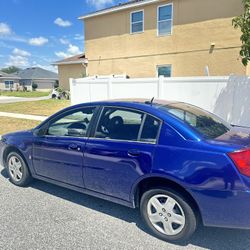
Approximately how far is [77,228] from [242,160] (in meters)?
2.05

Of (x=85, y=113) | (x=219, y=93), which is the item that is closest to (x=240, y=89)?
(x=219, y=93)

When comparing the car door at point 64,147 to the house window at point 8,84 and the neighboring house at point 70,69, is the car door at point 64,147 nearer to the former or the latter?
the neighboring house at point 70,69

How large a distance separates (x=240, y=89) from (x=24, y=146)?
6.14m

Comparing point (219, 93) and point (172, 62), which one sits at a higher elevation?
point (172, 62)

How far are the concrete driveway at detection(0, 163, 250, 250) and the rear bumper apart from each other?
0.39 metres

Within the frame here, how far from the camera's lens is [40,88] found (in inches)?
2089

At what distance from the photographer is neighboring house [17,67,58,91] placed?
171 feet

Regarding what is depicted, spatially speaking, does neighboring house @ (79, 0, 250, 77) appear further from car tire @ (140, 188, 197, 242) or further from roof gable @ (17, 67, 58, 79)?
roof gable @ (17, 67, 58, 79)

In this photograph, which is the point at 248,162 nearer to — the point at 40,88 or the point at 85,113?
the point at 85,113

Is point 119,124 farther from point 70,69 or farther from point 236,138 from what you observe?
point 70,69

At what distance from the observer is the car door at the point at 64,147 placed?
3346 mm

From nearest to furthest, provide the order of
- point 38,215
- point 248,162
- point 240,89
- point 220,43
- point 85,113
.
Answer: point 248,162 < point 38,215 < point 85,113 < point 240,89 < point 220,43

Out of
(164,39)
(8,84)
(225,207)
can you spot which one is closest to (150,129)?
(225,207)

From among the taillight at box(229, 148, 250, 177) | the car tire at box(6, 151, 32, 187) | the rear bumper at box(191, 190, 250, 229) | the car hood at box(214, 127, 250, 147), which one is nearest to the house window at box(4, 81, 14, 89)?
the car tire at box(6, 151, 32, 187)
